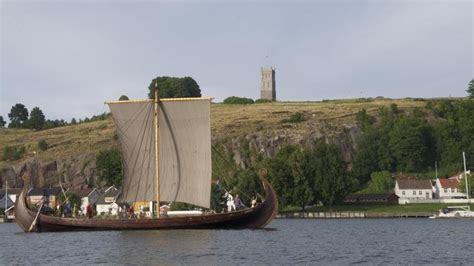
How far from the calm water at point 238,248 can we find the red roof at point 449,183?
81.9 m

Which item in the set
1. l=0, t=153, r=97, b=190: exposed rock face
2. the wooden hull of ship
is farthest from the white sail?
l=0, t=153, r=97, b=190: exposed rock face

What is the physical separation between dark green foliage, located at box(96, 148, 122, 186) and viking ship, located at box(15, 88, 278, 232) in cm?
9149

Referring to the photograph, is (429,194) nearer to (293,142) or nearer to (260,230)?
(293,142)

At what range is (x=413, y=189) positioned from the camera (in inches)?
6201

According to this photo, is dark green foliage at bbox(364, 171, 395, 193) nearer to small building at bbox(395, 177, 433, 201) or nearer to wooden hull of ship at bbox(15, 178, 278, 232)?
small building at bbox(395, 177, 433, 201)

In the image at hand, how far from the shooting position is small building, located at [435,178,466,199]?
509ft

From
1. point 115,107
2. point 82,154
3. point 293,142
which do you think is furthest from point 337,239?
point 82,154

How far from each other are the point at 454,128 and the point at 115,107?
119 m

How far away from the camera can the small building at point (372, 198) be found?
491 ft

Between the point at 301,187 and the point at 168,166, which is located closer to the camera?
the point at 168,166

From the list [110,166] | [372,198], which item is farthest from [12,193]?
[372,198]

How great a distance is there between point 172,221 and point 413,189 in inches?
3514

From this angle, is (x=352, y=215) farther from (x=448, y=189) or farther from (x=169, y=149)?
(x=169, y=149)

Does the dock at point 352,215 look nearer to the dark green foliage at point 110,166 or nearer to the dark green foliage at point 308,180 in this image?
the dark green foliage at point 308,180
